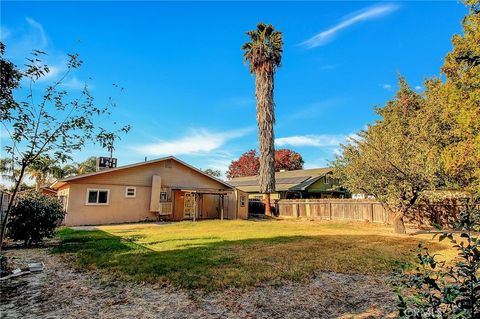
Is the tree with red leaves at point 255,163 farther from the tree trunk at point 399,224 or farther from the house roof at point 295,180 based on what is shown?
the tree trunk at point 399,224

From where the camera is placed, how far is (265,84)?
83.8ft

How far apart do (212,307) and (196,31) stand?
1291 centimetres

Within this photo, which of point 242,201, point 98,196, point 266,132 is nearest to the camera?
point 98,196

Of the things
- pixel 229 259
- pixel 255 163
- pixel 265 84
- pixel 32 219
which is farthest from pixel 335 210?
pixel 255 163

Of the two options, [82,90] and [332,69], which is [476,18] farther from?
[82,90]

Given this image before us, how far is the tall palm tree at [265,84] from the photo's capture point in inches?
981

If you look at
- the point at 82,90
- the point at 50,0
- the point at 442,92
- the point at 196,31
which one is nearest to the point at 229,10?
the point at 196,31

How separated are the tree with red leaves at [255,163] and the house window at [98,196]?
33.9 meters

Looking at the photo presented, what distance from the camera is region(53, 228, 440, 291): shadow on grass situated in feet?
18.5

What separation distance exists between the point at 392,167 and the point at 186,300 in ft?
38.0

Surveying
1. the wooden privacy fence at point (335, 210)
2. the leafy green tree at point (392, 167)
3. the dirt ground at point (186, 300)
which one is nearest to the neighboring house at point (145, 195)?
the wooden privacy fence at point (335, 210)

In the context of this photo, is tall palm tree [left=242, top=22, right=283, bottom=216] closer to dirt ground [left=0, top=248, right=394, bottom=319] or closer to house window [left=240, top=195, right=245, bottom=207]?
house window [left=240, top=195, right=245, bottom=207]

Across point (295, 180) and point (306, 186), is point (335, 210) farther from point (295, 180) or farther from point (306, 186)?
point (295, 180)

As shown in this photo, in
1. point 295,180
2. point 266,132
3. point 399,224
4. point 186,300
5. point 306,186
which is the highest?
point 266,132
